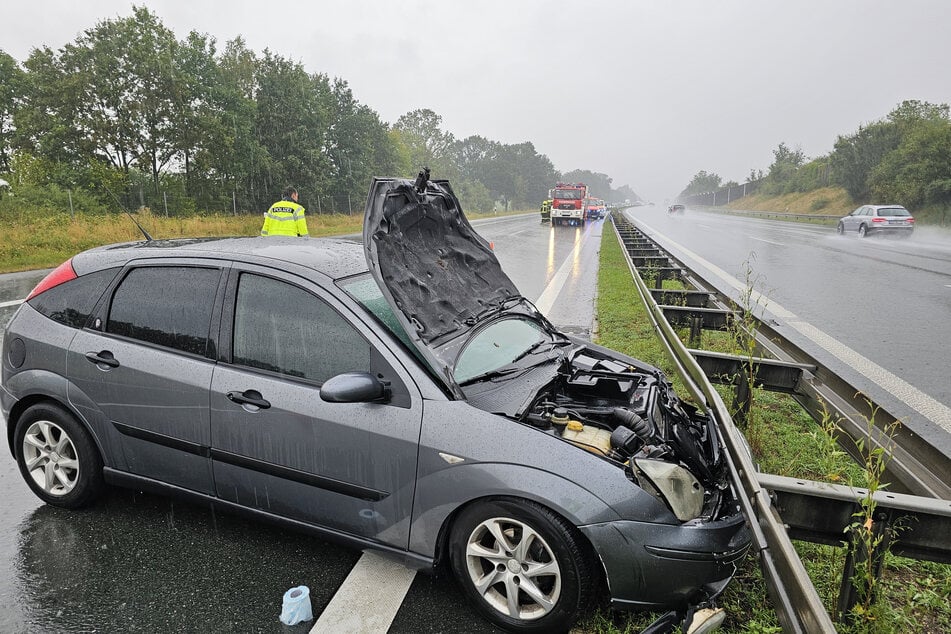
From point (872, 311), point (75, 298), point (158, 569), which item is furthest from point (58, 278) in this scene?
point (872, 311)

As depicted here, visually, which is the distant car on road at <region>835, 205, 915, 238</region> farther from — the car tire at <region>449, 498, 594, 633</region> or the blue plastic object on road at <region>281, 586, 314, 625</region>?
the blue plastic object on road at <region>281, 586, 314, 625</region>

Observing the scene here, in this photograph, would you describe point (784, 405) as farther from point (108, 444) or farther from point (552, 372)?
point (108, 444)

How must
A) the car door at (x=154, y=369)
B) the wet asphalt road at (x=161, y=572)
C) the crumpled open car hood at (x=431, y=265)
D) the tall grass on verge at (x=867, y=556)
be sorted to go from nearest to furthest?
the tall grass on verge at (x=867, y=556)
the wet asphalt road at (x=161, y=572)
the crumpled open car hood at (x=431, y=265)
the car door at (x=154, y=369)

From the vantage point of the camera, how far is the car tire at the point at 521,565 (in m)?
2.26

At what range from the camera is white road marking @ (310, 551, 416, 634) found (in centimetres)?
238

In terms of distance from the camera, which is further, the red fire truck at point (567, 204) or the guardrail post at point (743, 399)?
the red fire truck at point (567, 204)

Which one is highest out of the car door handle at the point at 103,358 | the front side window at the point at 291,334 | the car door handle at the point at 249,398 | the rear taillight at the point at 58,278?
the rear taillight at the point at 58,278

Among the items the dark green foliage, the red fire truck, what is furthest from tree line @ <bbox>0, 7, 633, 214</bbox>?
the dark green foliage

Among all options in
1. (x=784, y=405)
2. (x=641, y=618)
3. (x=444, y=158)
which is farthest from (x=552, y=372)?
(x=444, y=158)

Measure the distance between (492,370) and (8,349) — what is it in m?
2.91

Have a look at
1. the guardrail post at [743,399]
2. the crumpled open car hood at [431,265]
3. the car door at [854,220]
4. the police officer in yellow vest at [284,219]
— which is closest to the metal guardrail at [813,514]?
the guardrail post at [743,399]

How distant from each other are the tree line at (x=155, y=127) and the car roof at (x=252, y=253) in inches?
1149

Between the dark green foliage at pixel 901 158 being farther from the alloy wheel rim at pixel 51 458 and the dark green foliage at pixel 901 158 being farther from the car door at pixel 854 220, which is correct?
the alloy wheel rim at pixel 51 458

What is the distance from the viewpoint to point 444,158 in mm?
97562
